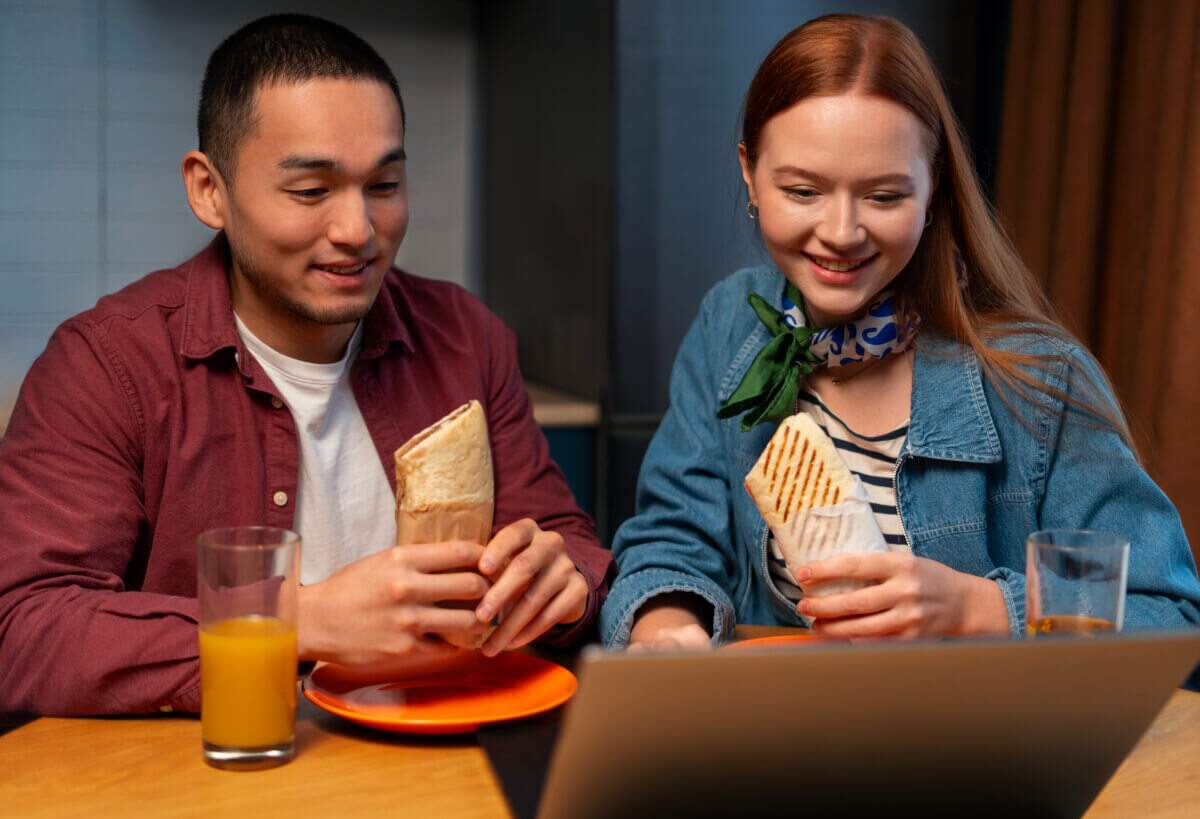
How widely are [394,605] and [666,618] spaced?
0.40 metres

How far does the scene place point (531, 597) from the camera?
4.00 feet

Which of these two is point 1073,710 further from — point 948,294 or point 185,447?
point 185,447

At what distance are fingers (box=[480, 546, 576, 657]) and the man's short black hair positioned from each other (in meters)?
0.62

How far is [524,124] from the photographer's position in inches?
124

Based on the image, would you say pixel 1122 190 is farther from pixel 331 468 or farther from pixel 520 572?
pixel 520 572

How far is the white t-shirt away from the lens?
165 cm

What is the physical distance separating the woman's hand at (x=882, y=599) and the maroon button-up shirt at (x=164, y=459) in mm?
330

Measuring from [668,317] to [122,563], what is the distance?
1.56 meters

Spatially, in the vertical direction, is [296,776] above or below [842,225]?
below

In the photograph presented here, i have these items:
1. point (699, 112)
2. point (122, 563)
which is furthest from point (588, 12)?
point (122, 563)

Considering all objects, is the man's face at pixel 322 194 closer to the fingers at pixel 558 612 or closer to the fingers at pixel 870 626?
the fingers at pixel 558 612

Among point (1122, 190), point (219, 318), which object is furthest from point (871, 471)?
point (1122, 190)

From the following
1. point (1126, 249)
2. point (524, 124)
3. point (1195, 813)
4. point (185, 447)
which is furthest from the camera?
point (524, 124)

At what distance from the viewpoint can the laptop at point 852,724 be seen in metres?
0.73
